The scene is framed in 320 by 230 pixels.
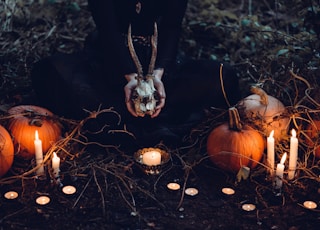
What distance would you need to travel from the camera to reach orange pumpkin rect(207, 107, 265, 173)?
9.91 ft

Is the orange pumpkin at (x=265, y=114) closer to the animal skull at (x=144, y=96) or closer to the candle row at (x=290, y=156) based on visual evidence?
the candle row at (x=290, y=156)

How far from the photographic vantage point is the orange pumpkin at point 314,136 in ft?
10.3

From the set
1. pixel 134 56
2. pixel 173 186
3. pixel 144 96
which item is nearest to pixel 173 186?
pixel 173 186

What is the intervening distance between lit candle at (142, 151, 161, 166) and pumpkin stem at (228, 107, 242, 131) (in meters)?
0.43

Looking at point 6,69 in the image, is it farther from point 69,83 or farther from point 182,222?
point 182,222

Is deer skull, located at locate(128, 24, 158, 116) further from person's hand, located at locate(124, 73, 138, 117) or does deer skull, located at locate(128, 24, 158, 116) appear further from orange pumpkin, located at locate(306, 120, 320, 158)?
orange pumpkin, located at locate(306, 120, 320, 158)

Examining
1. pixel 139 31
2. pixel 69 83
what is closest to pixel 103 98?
pixel 69 83

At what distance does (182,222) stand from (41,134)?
3.19 feet

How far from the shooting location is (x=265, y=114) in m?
3.22

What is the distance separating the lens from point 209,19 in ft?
16.3

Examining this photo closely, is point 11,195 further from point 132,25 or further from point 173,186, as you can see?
point 132,25

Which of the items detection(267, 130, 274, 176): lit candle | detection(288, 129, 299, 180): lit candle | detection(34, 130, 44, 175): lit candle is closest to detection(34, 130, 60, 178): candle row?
detection(34, 130, 44, 175): lit candle

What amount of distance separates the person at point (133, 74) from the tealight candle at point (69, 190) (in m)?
0.59

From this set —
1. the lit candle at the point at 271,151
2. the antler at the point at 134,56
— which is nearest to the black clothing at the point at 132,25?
the antler at the point at 134,56
